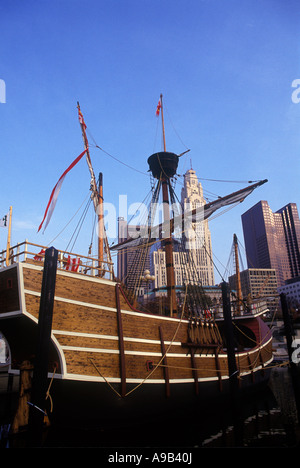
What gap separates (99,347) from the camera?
9094 millimetres

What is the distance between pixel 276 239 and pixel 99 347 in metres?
192

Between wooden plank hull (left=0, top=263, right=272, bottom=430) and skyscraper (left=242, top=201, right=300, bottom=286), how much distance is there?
175 meters

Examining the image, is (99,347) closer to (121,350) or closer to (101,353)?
(101,353)

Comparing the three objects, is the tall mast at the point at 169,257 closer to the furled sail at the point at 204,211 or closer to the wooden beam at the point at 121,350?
the furled sail at the point at 204,211

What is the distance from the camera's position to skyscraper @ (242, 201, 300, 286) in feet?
575

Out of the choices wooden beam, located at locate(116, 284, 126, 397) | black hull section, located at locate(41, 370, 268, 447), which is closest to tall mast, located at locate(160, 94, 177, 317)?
black hull section, located at locate(41, 370, 268, 447)

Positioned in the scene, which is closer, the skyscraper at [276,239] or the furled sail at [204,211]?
the furled sail at [204,211]

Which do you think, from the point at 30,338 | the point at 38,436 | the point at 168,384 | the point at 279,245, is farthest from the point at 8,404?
the point at 279,245

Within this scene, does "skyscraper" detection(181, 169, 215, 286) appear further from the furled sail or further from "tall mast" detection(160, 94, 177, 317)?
"tall mast" detection(160, 94, 177, 317)

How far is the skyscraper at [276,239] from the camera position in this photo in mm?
175125

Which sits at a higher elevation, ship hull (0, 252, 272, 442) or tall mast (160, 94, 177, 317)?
tall mast (160, 94, 177, 317)

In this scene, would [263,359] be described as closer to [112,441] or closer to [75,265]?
[112,441]

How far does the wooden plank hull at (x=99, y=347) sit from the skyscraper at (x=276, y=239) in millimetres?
175429

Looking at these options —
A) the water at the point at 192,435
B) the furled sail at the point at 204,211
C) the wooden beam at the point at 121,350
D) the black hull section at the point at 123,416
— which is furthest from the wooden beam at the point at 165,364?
the furled sail at the point at 204,211
